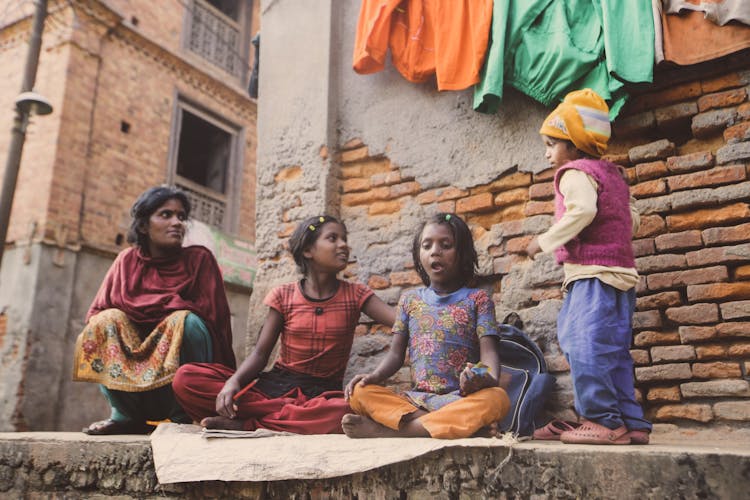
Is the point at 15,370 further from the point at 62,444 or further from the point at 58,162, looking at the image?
the point at 62,444

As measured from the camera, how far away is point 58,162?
7.40 meters

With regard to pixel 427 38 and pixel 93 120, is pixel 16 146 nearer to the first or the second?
pixel 93 120

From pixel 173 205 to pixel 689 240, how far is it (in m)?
2.58

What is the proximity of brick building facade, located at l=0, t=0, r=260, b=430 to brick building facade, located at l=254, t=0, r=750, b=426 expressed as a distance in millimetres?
4550

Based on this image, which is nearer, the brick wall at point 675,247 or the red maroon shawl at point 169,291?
the brick wall at point 675,247

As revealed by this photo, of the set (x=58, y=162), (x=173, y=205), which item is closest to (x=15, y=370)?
(x=58, y=162)

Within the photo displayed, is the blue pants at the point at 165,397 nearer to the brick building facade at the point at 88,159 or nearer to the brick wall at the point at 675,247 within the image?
the brick wall at the point at 675,247

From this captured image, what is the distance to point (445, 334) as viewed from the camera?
247 cm

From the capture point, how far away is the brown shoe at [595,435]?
1.89 m

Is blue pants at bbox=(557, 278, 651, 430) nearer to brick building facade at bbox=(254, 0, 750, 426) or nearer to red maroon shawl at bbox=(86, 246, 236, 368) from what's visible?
brick building facade at bbox=(254, 0, 750, 426)

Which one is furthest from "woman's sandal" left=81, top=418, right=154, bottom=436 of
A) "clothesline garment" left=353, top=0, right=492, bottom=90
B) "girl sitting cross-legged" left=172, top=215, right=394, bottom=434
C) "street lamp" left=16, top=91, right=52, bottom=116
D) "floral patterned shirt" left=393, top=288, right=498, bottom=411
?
"street lamp" left=16, top=91, right=52, bottom=116

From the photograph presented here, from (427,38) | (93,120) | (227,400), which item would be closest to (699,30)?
(427,38)

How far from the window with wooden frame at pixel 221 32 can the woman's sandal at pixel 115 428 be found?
829 cm

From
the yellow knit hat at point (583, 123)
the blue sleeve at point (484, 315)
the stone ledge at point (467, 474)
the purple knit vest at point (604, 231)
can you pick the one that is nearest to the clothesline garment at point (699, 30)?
the yellow knit hat at point (583, 123)
